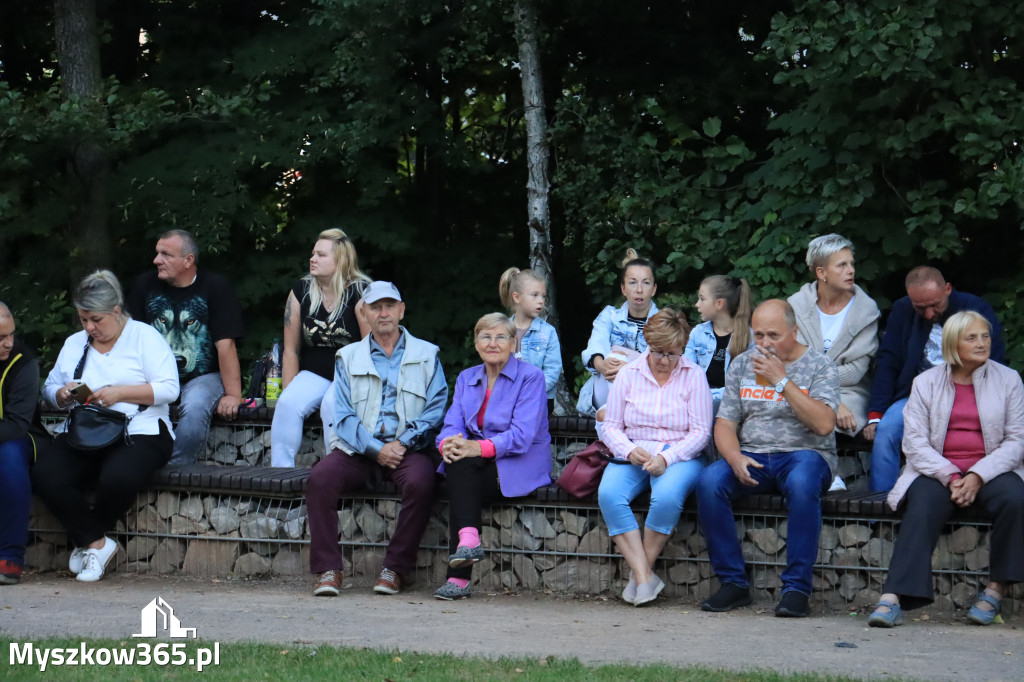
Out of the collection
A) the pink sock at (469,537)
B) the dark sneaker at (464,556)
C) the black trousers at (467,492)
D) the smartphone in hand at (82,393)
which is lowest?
the dark sneaker at (464,556)

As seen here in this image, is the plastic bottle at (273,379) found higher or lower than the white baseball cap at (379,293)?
lower

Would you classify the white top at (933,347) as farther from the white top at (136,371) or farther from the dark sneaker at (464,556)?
the white top at (136,371)

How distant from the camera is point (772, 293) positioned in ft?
28.3

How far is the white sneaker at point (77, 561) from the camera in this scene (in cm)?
680

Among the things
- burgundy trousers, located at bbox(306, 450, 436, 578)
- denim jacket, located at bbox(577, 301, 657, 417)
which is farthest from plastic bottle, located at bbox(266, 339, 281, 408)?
denim jacket, located at bbox(577, 301, 657, 417)

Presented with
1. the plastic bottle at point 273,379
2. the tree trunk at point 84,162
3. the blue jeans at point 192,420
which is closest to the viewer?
the blue jeans at point 192,420

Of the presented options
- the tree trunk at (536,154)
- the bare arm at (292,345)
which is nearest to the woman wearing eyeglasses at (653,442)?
the bare arm at (292,345)

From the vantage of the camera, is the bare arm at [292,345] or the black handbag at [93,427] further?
the bare arm at [292,345]

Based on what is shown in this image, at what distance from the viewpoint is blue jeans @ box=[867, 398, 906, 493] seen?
6516 millimetres

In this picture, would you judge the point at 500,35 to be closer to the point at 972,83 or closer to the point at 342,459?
the point at 972,83

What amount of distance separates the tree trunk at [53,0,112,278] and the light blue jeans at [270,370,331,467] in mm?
4321

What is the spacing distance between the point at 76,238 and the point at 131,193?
0.77 m

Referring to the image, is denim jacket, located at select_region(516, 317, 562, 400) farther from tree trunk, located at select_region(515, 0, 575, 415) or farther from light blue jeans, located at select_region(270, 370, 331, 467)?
tree trunk, located at select_region(515, 0, 575, 415)

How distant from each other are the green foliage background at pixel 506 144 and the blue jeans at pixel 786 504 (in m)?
2.68
